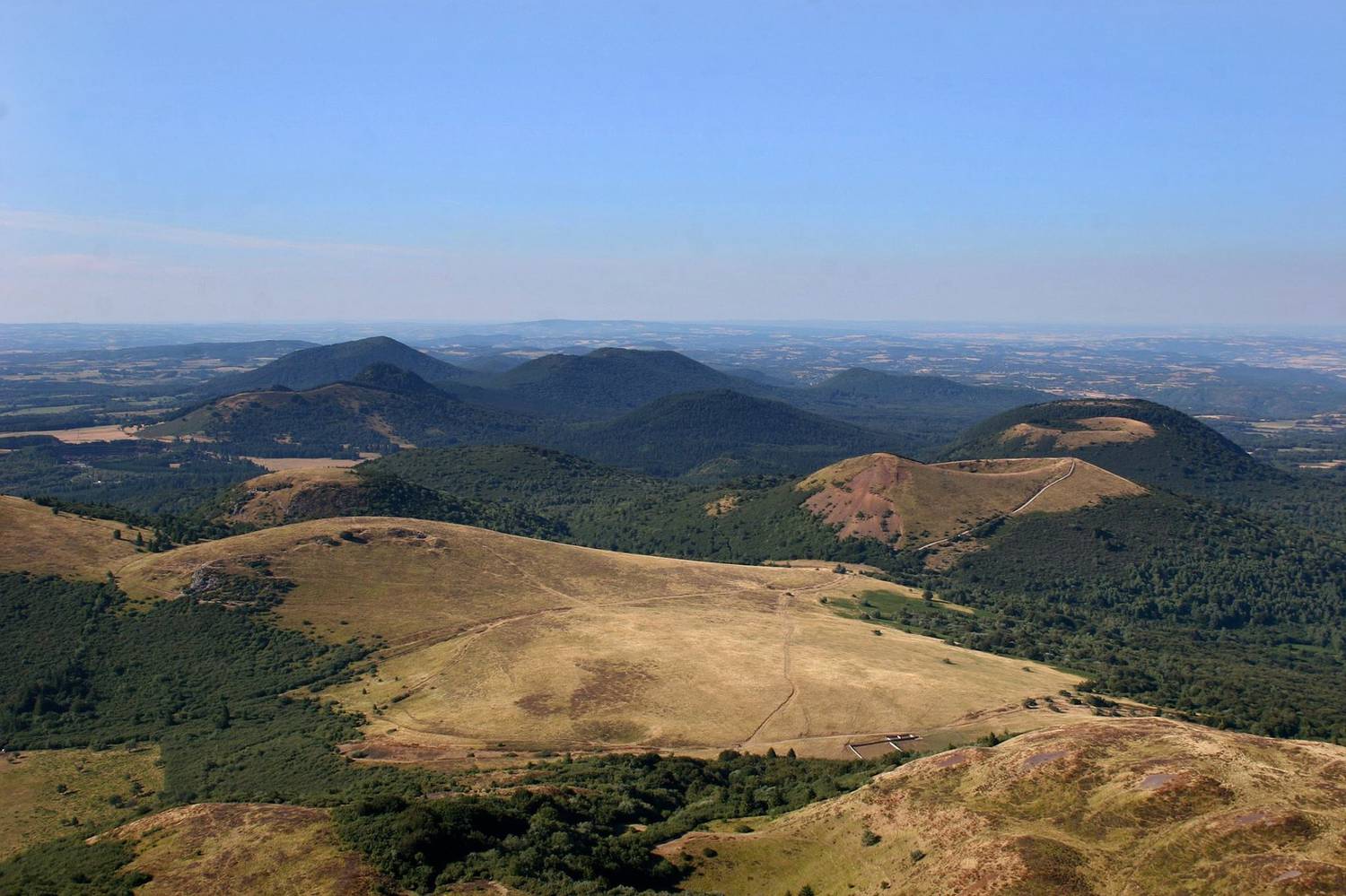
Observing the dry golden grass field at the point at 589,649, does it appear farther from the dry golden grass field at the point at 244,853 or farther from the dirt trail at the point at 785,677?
the dry golden grass field at the point at 244,853

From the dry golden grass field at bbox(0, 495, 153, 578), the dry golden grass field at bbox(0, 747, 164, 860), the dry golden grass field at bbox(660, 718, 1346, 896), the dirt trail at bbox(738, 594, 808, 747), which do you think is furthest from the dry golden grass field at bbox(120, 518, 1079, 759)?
the dry golden grass field at bbox(660, 718, 1346, 896)

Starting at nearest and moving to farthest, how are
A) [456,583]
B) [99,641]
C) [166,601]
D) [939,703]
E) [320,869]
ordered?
[320,869], [939,703], [99,641], [166,601], [456,583]

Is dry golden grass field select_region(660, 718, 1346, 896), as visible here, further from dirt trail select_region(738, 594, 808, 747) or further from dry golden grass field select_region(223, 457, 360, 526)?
dry golden grass field select_region(223, 457, 360, 526)

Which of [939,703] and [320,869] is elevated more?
[320,869]

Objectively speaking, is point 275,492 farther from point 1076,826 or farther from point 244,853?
point 1076,826

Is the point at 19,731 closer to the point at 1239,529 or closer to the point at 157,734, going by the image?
the point at 157,734

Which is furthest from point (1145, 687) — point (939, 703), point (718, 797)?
point (718, 797)
